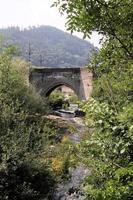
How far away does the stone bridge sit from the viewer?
64625 millimetres

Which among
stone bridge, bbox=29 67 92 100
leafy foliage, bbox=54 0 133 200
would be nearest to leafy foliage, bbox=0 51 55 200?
leafy foliage, bbox=54 0 133 200

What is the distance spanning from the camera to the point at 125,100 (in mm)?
6145

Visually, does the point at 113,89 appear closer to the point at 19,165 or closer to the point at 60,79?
the point at 19,165

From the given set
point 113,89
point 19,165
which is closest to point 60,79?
point 19,165

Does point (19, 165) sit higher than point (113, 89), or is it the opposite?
point (113, 89)

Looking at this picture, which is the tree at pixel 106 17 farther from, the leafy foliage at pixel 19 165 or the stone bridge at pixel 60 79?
the stone bridge at pixel 60 79

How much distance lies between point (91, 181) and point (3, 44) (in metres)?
25.9

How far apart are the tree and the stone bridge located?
5691 centimetres

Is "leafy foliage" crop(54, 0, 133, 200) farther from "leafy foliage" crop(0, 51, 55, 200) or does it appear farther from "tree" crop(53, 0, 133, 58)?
"leafy foliage" crop(0, 51, 55, 200)

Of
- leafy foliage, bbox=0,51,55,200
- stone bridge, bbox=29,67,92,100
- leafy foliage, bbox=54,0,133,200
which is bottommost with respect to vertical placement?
leafy foliage, bbox=0,51,55,200

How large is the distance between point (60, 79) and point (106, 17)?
61261 mm

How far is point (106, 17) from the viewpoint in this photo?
19.0 ft

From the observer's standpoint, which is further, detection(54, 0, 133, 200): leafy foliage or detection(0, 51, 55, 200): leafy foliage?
detection(0, 51, 55, 200): leafy foliage

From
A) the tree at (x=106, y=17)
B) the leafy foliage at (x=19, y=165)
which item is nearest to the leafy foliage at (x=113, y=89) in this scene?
the tree at (x=106, y=17)
